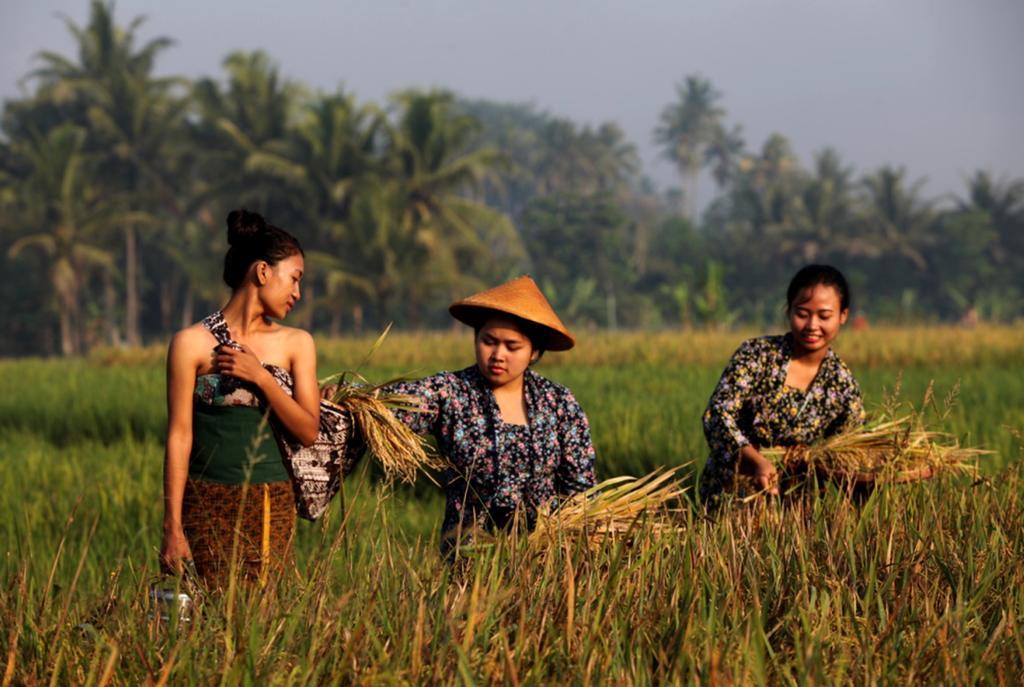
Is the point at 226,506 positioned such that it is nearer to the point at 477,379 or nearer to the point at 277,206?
the point at 477,379

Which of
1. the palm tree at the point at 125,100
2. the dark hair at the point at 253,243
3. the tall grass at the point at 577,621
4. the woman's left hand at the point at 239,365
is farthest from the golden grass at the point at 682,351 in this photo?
the palm tree at the point at 125,100

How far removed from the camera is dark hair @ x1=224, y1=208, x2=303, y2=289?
98.8 inches

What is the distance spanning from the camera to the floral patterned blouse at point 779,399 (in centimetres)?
352

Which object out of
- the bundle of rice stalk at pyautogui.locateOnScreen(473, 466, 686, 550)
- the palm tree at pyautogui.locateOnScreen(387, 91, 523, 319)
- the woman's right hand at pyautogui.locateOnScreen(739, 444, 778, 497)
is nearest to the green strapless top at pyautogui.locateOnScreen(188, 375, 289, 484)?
the bundle of rice stalk at pyautogui.locateOnScreen(473, 466, 686, 550)

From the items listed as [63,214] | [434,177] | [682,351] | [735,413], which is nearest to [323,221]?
[434,177]

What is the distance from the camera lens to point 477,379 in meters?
2.97

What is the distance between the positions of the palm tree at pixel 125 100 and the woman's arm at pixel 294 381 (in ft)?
110

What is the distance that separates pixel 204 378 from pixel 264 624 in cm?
75

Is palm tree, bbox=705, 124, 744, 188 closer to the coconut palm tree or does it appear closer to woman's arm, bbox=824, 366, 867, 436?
the coconut palm tree

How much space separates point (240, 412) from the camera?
2449 millimetres

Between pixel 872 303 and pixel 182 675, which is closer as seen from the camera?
pixel 182 675

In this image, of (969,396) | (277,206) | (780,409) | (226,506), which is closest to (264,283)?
(226,506)

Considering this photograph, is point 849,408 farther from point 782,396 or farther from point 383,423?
point 383,423

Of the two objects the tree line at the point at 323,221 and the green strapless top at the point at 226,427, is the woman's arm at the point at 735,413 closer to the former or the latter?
the green strapless top at the point at 226,427
